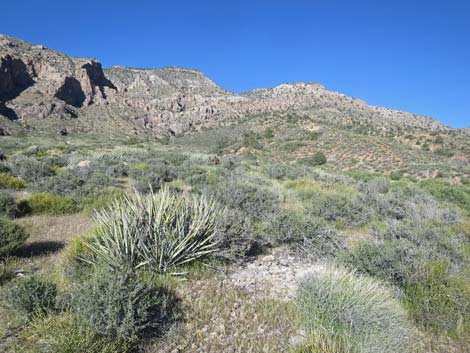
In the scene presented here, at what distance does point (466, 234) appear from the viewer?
6.22 meters

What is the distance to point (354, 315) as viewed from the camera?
2789 millimetres

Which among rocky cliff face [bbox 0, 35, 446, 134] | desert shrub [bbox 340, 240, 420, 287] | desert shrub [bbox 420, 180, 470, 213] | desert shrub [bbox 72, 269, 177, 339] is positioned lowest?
desert shrub [bbox 72, 269, 177, 339]

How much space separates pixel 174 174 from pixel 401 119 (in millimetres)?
71058

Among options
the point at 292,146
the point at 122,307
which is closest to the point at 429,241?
the point at 122,307

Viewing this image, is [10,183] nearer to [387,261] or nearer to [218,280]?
[218,280]

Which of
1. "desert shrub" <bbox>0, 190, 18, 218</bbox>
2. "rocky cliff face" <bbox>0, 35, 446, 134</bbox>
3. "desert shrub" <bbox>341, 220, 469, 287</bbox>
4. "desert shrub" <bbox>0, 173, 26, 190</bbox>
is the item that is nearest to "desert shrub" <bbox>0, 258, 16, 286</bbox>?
"desert shrub" <bbox>0, 190, 18, 218</bbox>

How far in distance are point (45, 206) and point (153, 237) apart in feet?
14.9

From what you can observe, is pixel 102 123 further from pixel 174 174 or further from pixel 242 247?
pixel 242 247

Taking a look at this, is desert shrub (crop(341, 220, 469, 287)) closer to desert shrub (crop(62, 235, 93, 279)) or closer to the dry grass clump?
the dry grass clump

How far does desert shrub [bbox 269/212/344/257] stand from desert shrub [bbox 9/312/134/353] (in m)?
3.46

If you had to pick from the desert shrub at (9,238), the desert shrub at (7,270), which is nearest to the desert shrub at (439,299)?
the desert shrub at (7,270)

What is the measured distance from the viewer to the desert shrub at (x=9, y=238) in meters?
→ 4.39

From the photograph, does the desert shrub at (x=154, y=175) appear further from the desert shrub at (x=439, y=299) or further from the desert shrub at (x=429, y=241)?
the desert shrub at (x=439, y=299)

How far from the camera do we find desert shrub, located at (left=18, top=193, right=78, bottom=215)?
6898 mm
